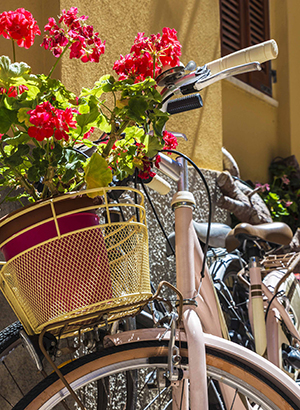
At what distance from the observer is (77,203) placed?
108 centimetres

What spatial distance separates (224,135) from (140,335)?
3593 mm

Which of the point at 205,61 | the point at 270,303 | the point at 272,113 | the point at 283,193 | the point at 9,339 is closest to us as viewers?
the point at 9,339

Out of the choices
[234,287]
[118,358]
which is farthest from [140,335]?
[234,287]

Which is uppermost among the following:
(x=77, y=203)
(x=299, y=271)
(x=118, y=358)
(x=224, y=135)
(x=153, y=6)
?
(x=224, y=135)

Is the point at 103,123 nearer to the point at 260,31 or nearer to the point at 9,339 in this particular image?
the point at 9,339

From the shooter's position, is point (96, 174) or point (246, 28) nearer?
point (96, 174)

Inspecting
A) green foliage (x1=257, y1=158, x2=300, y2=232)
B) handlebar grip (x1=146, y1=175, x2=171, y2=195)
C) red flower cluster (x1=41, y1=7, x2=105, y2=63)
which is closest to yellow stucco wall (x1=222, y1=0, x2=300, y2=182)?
green foliage (x1=257, y1=158, x2=300, y2=232)

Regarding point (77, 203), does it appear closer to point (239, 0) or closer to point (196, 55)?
point (196, 55)

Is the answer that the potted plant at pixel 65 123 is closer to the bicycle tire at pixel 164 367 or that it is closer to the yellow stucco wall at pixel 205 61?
the bicycle tire at pixel 164 367

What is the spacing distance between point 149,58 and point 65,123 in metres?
0.28

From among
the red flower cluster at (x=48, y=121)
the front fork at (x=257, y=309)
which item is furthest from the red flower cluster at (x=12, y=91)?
the front fork at (x=257, y=309)

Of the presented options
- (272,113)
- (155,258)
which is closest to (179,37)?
(155,258)

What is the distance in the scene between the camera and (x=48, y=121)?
1.03 metres

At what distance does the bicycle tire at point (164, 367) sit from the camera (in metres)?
1.10
